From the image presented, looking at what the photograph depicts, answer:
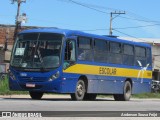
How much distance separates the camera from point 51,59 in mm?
22953

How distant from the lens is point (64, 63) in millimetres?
23172

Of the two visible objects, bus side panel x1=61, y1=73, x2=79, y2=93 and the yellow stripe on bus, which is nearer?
bus side panel x1=61, y1=73, x2=79, y2=93

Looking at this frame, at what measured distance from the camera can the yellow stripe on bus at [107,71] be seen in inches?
949

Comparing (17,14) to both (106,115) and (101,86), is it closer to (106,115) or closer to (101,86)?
(101,86)

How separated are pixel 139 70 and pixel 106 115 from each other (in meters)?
14.8

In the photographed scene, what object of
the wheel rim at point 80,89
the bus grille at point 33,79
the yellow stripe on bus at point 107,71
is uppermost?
the yellow stripe on bus at point 107,71

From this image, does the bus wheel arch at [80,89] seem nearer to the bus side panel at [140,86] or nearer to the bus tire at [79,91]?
the bus tire at [79,91]

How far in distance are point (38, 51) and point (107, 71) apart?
16.4 feet

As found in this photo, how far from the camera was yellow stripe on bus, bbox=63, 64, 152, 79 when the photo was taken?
949 inches

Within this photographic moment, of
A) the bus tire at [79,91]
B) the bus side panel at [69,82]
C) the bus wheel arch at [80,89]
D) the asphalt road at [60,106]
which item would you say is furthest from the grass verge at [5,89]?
the asphalt road at [60,106]

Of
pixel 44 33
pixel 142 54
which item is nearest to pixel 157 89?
pixel 142 54

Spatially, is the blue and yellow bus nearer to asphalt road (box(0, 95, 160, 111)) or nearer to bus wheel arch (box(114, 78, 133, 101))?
bus wheel arch (box(114, 78, 133, 101))

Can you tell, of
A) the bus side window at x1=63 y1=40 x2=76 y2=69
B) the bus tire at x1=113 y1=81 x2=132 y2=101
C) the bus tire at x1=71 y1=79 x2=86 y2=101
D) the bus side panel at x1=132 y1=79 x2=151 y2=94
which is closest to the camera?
the bus side window at x1=63 y1=40 x2=76 y2=69

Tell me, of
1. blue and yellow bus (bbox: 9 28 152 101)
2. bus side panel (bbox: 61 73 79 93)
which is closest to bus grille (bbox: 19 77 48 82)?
blue and yellow bus (bbox: 9 28 152 101)
